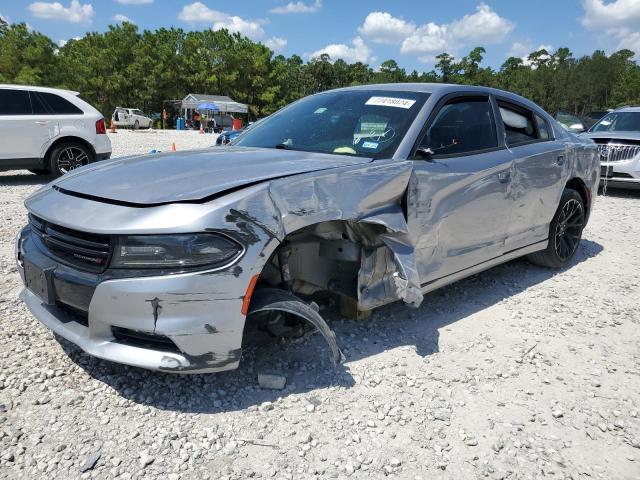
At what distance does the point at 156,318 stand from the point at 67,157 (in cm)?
788

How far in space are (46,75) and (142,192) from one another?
178ft

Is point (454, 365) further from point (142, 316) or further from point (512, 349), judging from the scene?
point (142, 316)

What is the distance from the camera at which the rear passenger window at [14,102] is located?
8.41 metres

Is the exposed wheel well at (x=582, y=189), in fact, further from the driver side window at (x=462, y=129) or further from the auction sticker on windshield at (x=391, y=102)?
the auction sticker on windshield at (x=391, y=102)

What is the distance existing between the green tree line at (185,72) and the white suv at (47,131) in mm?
39911

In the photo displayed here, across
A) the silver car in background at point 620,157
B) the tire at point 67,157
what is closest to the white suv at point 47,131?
the tire at point 67,157

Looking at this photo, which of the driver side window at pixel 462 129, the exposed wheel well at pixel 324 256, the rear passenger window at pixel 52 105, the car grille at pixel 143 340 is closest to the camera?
the car grille at pixel 143 340

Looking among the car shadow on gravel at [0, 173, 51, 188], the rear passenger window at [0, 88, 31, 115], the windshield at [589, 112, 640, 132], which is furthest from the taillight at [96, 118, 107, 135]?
the windshield at [589, 112, 640, 132]

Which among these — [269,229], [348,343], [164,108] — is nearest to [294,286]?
[348,343]

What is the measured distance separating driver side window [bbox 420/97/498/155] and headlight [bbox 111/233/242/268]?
5.31ft

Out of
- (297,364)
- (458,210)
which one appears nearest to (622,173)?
(458,210)

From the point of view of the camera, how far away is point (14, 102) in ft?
27.9

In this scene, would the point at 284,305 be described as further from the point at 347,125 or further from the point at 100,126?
the point at 100,126

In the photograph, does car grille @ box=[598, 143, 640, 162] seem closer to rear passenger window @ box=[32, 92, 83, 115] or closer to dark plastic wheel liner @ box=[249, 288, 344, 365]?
dark plastic wheel liner @ box=[249, 288, 344, 365]
